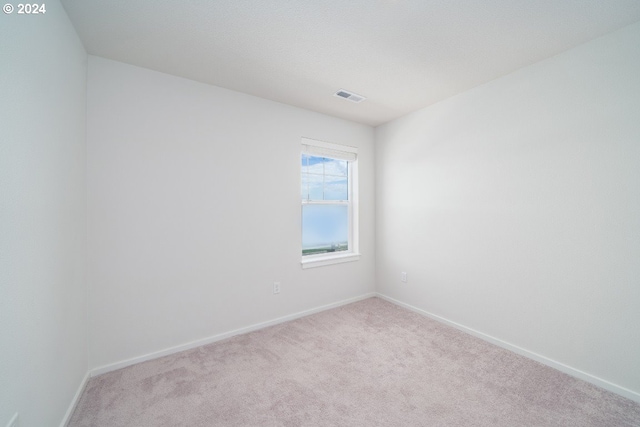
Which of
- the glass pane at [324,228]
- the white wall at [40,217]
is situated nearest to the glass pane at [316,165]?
the glass pane at [324,228]

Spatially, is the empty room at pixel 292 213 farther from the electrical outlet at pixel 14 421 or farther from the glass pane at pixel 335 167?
the glass pane at pixel 335 167

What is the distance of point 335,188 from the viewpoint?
364cm

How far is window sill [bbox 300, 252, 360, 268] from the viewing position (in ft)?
10.5

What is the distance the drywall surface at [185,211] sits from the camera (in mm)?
2080

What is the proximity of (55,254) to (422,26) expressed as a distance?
272cm

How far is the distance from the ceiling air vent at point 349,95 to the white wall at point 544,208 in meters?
0.89

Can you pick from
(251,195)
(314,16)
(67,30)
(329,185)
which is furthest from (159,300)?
(314,16)

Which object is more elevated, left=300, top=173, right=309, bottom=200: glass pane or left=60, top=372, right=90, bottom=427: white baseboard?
left=300, top=173, right=309, bottom=200: glass pane

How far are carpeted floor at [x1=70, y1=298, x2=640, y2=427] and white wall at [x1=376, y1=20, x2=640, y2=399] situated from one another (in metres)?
0.37

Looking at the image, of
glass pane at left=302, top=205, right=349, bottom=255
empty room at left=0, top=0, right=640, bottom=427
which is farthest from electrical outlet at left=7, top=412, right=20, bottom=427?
glass pane at left=302, top=205, right=349, bottom=255

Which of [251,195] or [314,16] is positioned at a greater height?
[314,16]

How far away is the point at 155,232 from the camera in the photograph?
227cm

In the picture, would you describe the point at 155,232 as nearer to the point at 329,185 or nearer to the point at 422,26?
the point at 329,185

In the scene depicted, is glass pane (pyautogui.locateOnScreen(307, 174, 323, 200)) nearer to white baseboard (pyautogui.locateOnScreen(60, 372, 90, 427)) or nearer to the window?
the window
